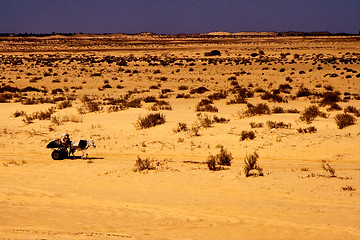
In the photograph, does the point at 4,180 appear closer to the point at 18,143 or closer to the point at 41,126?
the point at 18,143

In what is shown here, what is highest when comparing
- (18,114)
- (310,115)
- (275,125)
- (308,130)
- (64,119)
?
(18,114)

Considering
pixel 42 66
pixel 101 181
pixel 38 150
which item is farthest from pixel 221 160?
pixel 42 66

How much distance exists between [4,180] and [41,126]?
7280 millimetres

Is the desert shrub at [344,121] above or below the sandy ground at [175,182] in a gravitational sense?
above

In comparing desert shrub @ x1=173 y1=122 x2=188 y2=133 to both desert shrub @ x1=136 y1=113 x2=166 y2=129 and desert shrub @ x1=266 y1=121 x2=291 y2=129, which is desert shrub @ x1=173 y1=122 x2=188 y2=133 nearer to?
desert shrub @ x1=136 y1=113 x2=166 y2=129

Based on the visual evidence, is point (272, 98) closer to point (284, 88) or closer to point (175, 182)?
point (284, 88)

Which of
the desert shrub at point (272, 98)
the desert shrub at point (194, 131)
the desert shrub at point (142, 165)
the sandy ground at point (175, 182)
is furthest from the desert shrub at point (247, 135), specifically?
the desert shrub at point (272, 98)

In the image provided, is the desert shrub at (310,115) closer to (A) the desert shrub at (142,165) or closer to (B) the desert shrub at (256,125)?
(B) the desert shrub at (256,125)

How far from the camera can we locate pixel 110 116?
2008 cm

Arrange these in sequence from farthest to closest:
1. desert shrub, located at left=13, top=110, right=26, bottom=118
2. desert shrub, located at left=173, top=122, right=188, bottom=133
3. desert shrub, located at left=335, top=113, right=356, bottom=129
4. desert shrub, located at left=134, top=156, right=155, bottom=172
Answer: desert shrub, located at left=13, top=110, right=26, bottom=118 → desert shrub, located at left=173, top=122, right=188, bottom=133 → desert shrub, located at left=335, top=113, right=356, bottom=129 → desert shrub, located at left=134, top=156, right=155, bottom=172

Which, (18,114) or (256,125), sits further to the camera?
(18,114)

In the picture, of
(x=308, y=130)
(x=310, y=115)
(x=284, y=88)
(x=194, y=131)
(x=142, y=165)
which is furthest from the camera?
(x=284, y=88)

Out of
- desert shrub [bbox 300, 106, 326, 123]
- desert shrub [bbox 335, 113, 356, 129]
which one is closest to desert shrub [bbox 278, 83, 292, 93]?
desert shrub [bbox 300, 106, 326, 123]

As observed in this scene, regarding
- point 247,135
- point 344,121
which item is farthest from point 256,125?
point 344,121
